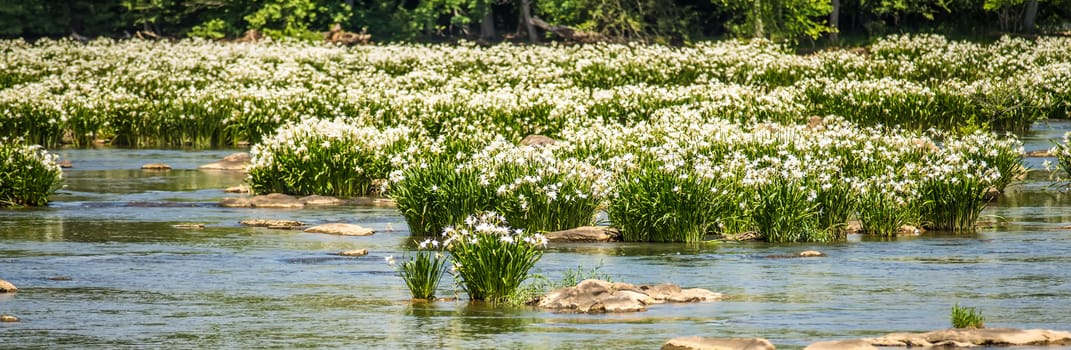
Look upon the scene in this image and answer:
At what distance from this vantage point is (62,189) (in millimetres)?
21516

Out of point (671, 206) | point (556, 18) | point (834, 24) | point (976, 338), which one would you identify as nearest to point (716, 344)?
point (976, 338)

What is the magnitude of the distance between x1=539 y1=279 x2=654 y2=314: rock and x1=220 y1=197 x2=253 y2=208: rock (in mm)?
8557

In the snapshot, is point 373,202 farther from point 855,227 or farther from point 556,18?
point 556,18

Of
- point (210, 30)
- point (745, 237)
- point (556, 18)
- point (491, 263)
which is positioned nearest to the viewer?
point (491, 263)

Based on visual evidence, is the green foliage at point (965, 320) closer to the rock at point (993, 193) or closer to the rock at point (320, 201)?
the rock at point (993, 193)

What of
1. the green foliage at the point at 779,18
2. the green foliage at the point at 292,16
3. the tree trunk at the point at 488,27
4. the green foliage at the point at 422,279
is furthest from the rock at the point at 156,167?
the tree trunk at the point at 488,27

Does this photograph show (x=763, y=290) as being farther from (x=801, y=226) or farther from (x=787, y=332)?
(x=801, y=226)

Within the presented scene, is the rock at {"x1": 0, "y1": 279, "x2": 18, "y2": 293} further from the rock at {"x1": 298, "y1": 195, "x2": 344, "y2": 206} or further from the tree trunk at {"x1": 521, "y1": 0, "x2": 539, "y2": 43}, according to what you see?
the tree trunk at {"x1": 521, "y1": 0, "x2": 539, "y2": 43}

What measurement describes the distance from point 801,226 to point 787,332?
554cm

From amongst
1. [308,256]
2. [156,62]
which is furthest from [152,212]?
[156,62]

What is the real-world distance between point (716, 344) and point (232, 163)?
680 inches

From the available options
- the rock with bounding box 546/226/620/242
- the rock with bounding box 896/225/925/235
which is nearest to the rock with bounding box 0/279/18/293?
the rock with bounding box 546/226/620/242

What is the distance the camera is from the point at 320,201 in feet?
64.7

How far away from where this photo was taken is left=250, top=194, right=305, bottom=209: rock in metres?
19.4
